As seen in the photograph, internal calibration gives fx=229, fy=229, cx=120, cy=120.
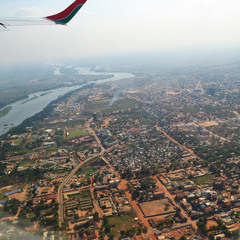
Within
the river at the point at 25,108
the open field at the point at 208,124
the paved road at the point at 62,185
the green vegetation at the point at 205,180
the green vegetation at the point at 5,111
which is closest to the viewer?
the paved road at the point at 62,185

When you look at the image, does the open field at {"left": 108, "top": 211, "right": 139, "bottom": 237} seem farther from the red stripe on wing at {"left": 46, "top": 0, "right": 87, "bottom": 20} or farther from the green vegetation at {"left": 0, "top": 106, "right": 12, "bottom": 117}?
the green vegetation at {"left": 0, "top": 106, "right": 12, "bottom": 117}

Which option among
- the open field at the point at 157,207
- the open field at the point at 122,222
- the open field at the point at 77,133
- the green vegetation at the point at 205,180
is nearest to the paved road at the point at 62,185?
the open field at the point at 122,222

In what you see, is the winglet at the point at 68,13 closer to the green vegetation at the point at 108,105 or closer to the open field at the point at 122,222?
the open field at the point at 122,222

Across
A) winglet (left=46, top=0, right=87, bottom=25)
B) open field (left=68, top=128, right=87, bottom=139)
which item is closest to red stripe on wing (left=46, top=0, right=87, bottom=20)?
winglet (left=46, top=0, right=87, bottom=25)

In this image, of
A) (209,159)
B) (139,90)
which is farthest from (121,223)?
(139,90)

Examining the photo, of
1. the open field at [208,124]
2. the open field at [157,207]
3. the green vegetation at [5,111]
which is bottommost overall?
the open field at [157,207]
